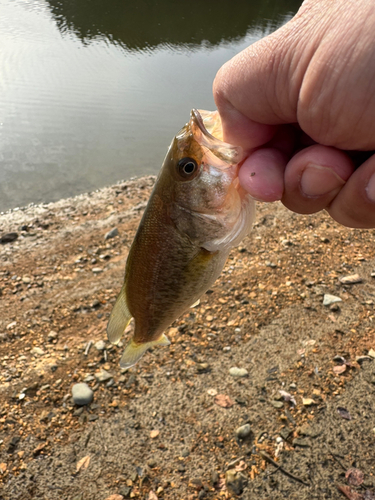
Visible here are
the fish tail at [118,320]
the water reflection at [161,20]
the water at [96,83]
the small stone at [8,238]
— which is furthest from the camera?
the water reflection at [161,20]

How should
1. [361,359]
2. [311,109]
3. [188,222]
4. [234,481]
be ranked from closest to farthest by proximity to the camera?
[311,109], [188,222], [234,481], [361,359]

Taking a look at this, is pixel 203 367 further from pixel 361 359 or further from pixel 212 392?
pixel 361 359

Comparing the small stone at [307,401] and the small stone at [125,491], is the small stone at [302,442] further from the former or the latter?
the small stone at [125,491]

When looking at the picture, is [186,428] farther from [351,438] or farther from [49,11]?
[49,11]

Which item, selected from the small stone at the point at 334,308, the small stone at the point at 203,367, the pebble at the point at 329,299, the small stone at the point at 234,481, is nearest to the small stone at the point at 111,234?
the small stone at the point at 203,367

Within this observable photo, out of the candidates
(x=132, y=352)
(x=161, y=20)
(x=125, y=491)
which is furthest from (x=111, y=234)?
(x=161, y=20)

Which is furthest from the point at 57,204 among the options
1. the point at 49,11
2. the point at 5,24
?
the point at 49,11
